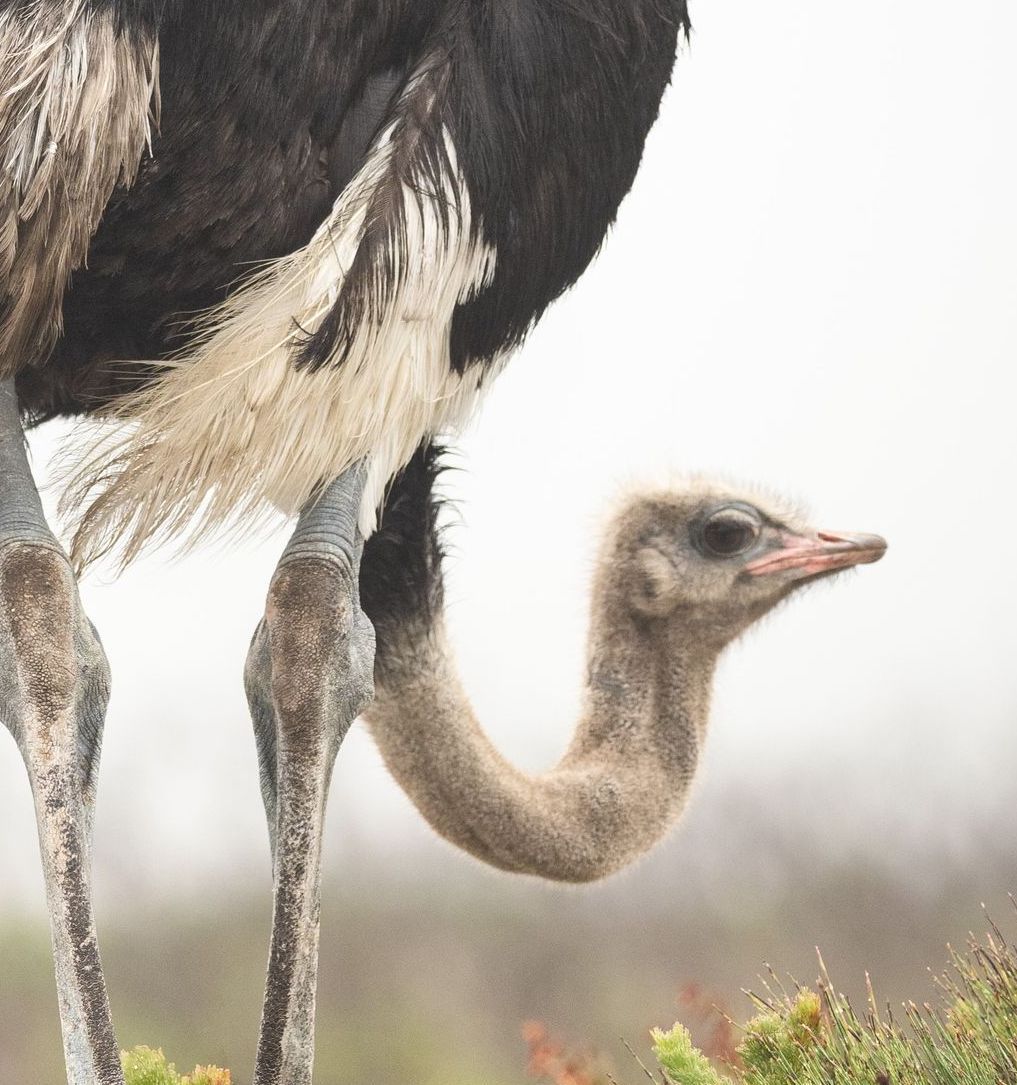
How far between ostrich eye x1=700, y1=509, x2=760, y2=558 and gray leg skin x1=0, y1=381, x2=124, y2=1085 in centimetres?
152

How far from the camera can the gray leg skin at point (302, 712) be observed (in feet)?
6.03

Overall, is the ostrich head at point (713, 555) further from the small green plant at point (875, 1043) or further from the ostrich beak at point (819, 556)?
the small green plant at point (875, 1043)

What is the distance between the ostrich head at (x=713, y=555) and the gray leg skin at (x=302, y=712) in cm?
118

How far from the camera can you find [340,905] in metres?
5.07

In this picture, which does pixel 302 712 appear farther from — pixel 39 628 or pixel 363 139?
pixel 363 139

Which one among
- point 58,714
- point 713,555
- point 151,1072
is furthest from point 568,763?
point 58,714

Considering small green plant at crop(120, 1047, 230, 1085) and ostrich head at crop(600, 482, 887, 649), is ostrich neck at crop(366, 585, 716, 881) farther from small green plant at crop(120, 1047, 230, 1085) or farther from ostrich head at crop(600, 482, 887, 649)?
small green plant at crop(120, 1047, 230, 1085)

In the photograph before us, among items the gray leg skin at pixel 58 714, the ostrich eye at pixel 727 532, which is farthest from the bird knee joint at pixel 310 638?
the ostrich eye at pixel 727 532

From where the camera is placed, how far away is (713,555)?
126 inches

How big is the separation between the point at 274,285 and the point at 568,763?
1506mm

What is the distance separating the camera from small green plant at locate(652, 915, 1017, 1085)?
1967mm

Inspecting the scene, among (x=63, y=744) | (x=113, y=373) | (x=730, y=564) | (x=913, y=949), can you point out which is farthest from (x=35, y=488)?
(x=913, y=949)

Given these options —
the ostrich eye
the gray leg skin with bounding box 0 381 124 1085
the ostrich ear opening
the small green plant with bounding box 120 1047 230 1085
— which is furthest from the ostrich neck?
the gray leg skin with bounding box 0 381 124 1085

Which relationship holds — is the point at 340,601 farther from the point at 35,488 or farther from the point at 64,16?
the point at 64,16
